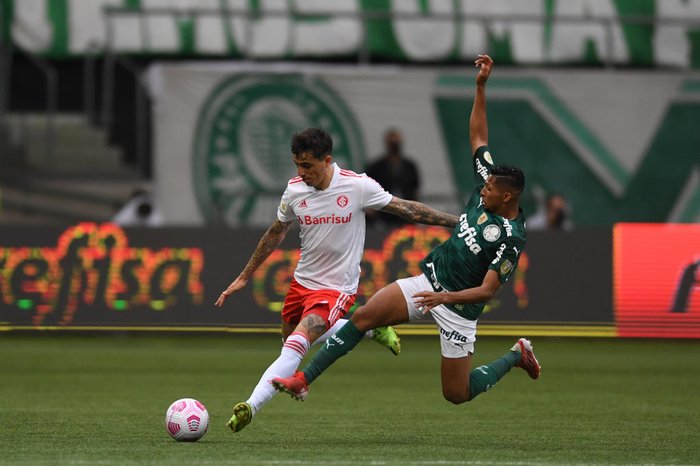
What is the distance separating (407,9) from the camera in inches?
909

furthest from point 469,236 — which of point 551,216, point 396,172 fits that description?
point 551,216

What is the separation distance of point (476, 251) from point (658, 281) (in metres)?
8.94

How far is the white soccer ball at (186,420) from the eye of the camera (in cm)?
922

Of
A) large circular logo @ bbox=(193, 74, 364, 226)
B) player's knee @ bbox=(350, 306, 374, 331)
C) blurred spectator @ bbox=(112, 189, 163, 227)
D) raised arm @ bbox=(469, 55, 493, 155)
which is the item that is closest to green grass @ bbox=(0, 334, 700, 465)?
player's knee @ bbox=(350, 306, 374, 331)

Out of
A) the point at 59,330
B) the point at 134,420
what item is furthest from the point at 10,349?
the point at 134,420

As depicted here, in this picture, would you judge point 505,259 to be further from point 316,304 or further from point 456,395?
point 316,304

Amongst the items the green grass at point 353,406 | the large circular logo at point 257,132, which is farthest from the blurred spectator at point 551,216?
the large circular logo at point 257,132

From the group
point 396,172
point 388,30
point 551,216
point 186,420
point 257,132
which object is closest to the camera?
point 186,420

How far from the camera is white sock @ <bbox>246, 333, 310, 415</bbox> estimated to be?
30.2 feet

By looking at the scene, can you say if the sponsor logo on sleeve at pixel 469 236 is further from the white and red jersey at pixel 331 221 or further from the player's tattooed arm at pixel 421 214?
the white and red jersey at pixel 331 221

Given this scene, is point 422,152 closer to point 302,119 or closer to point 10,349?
point 302,119

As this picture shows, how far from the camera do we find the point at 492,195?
949 cm

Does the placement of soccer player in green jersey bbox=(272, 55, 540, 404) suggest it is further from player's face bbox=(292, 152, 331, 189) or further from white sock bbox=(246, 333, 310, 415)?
player's face bbox=(292, 152, 331, 189)

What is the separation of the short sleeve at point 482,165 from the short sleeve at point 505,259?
528mm
